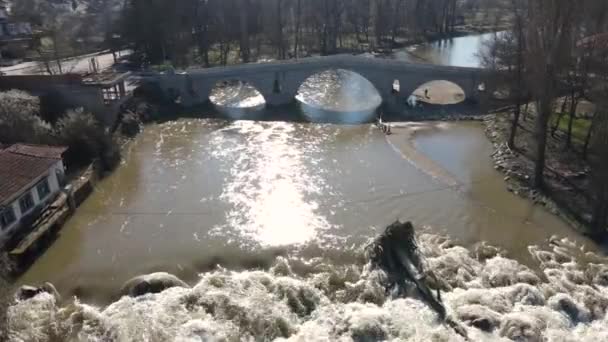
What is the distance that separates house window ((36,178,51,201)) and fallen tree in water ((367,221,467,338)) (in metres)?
15.5

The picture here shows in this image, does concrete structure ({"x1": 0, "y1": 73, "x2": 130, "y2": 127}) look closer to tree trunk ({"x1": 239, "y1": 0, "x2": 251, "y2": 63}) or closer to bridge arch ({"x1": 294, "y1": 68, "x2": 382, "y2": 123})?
bridge arch ({"x1": 294, "y1": 68, "x2": 382, "y2": 123})

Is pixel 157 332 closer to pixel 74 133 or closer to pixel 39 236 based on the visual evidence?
pixel 39 236

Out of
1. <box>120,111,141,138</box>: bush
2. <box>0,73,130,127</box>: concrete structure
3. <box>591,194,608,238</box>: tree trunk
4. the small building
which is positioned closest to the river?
<box>591,194,608,238</box>: tree trunk

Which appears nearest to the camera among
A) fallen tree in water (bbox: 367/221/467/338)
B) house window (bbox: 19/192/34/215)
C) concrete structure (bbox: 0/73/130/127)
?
fallen tree in water (bbox: 367/221/467/338)

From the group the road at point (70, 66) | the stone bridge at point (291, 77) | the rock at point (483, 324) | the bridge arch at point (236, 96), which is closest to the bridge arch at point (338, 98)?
the stone bridge at point (291, 77)

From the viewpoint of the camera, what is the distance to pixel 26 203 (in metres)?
21.8

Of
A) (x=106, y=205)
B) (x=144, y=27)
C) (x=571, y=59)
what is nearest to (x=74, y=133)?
(x=106, y=205)

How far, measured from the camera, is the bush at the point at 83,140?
93.3 ft

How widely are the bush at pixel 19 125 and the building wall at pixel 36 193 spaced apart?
409 cm

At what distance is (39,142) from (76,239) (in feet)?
26.5

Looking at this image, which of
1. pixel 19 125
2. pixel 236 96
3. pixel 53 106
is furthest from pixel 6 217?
pixel 236 96

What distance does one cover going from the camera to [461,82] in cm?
3991

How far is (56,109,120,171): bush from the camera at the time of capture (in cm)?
2844

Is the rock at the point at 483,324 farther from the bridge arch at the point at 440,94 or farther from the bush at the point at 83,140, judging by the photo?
the bridge arch at the point at 440,94
